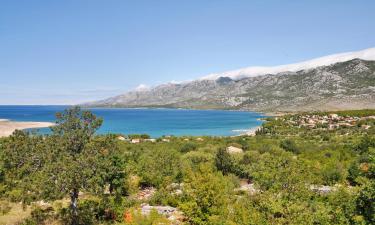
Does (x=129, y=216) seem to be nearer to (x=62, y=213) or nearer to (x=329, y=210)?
(x=62, y=213)

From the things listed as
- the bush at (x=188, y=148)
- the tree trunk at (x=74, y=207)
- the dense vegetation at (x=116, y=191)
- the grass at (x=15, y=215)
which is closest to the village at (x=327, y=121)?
the bush at (x=188, y=148)

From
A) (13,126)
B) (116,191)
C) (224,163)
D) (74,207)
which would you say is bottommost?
(224,163)

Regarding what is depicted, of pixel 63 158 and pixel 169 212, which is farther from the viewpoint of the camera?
pixel 169 212

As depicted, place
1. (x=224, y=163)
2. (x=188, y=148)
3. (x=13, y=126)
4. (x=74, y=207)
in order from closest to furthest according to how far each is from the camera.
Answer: (x=74, y=207) < (x=224, y=163) < (x=188, y=148) < (x=13, y=126)

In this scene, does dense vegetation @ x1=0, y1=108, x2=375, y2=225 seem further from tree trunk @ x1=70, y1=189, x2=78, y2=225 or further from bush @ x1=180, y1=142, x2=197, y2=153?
bush @ x1=180, y1=142, x2=197, y2=153

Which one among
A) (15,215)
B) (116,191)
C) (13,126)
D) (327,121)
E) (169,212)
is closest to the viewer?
(169,212)

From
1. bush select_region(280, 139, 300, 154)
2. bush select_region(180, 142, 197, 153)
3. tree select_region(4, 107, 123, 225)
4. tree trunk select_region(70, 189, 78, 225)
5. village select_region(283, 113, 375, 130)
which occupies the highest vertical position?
tree select_region(4, 107, 123, 225)

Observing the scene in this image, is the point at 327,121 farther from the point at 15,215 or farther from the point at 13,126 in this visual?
the point at 13,126

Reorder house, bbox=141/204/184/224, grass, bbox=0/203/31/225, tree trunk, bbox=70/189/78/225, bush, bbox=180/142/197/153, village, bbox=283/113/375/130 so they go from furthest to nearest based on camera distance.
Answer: village, bbox=283/113/375/130 → bush, bbox=180/142/197/153 → grass, bbox=0/203/31/225 → house, bbox=141/204/184/224 → tree trunk, bbox=70/189/78/225

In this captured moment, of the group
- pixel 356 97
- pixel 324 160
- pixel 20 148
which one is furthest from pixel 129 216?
pixel 356 97

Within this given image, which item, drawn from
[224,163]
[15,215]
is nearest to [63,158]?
[15,215]

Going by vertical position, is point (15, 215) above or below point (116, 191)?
below

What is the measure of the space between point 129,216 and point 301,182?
40.2 feet

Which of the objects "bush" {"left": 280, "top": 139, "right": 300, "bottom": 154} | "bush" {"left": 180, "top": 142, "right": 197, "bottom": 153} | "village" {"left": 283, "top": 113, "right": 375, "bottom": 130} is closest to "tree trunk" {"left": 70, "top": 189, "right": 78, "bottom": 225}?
"bush" {"left": 180, "top": 142, "right": 197, "bottom": 153}
